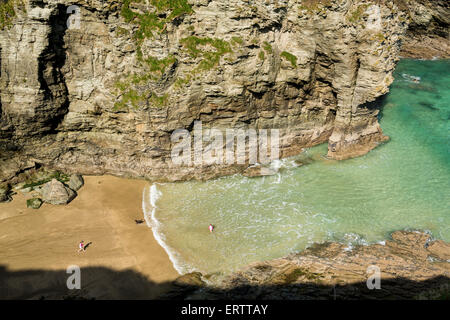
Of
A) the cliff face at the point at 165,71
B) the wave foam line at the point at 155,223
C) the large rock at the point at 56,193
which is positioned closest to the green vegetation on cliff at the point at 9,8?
→ the cliff face at the point at 165,71

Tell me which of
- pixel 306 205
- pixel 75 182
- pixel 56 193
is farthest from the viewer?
pixel 75 182

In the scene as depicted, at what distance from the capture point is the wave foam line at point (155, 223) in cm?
2370

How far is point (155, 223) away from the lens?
26.7 metres

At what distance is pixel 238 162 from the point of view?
31.7 metres

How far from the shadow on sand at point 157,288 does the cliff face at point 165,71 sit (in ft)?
32.9

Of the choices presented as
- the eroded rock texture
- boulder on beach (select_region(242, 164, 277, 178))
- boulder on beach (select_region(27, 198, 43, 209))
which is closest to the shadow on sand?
the eroded rock texture

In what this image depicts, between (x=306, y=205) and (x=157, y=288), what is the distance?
13.2 meters

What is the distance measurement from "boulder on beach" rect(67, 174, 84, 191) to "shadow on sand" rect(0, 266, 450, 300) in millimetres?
8052

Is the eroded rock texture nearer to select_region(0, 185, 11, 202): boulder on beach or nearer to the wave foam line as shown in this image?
the wave foam line

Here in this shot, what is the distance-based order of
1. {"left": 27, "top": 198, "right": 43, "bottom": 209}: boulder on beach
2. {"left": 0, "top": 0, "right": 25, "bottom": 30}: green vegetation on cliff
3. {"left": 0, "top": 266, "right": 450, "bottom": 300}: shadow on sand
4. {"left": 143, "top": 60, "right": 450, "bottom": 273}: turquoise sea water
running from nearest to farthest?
{"left": 0, "top": 266, "right": 450, "bottom": 300}: shadow on sand < {"left": 0, "top": 0, "right": 25, "bottom": 30}: green vegetation on cliff < {"left": 143, "top": 60, "right": 450, "bottom": 273}: turquoise sea water < {"left": 27, "top": 198, "right": 43, "bottom": 209}: boulder on beach

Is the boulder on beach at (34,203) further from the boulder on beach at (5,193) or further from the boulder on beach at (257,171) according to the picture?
the boulder on beach at (257,171)

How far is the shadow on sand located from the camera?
20.3 meters

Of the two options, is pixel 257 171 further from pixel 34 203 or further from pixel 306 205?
pixel 34 203

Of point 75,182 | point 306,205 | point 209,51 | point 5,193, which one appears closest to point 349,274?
point 306,205
